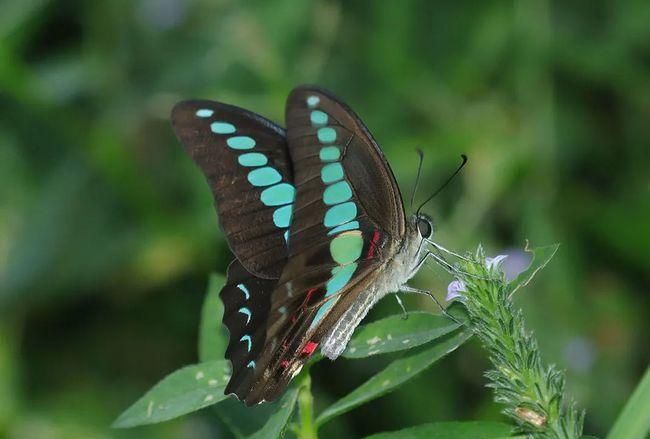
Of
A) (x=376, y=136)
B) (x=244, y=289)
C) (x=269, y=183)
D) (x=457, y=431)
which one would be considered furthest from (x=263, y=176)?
(x=376, y=136)

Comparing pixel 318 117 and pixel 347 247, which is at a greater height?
pixel 318 117

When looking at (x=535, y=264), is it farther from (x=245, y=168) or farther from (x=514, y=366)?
(x=245, y=168)

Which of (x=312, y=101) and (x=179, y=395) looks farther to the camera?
(x=312, y=101)

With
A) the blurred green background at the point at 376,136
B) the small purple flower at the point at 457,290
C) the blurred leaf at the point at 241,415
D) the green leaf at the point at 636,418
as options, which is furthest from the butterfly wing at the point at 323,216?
the blurred green background at the point at 376,136

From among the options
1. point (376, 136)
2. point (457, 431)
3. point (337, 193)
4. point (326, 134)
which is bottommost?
point (376, 136)

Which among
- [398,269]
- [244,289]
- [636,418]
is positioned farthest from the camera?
[398,269]

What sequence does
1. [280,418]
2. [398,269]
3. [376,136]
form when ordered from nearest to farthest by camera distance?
[280,418] < [398,269] < [376,136]
